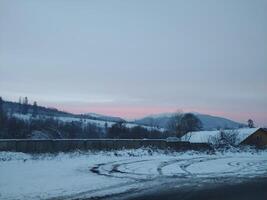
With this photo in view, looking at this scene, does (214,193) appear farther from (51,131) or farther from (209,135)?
(209,135)

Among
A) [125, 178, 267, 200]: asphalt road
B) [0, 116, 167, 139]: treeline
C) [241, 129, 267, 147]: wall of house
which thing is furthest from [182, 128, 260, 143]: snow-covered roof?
[125, 178, 267, 200]: asphalt road

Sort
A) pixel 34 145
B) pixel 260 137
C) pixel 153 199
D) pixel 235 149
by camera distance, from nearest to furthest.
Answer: pixel 153 199
pixel 34 145
pixel 235 149
pixel 260 137

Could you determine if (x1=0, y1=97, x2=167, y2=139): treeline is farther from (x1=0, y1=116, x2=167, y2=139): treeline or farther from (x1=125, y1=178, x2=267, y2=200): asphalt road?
(x1=125, y1=178, x2=267, y2=200): asphalt road

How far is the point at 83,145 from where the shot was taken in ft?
149

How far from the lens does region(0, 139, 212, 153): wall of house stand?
40656 mm

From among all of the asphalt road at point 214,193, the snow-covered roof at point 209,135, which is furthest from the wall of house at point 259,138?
the asphalt road at point 214,193

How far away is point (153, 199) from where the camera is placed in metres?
14.7

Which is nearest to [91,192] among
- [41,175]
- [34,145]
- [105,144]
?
[41,175]

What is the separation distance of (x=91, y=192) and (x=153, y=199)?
9.82 ft

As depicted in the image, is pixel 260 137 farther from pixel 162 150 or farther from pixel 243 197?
pixel 243 197

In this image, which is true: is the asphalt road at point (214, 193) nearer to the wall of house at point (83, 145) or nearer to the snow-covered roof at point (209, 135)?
the wall of house at point (83, 145)

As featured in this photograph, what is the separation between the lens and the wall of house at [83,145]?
40.7 meters

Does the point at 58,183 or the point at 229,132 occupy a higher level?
the point at 229,132

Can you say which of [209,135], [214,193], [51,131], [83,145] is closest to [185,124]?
[209,135]
